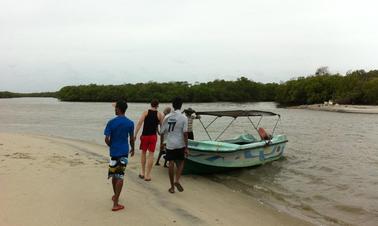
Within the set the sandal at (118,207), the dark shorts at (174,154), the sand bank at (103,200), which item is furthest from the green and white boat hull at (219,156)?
the sandal at (118,207)

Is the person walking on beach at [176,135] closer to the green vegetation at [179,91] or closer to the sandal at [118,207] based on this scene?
the sandal at [118,207]

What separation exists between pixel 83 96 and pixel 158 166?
5906 inches

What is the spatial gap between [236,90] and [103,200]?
149 metres

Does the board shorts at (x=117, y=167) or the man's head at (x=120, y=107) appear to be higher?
the man's head at (x=120, y=107)

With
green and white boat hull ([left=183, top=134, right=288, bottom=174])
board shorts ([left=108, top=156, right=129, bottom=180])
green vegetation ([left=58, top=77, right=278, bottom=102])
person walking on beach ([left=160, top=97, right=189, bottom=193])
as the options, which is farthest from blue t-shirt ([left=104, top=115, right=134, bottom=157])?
green vegetation ([left=58, top=77, right=278, bottom=102])

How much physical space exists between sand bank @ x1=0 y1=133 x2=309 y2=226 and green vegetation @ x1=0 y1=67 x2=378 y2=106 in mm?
97914

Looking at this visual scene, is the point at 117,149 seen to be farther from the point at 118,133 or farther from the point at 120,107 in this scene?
the point at 120,107

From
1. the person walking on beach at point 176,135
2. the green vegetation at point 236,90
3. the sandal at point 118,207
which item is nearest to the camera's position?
the sandal at point 118,207

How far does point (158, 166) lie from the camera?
1223 centimetres

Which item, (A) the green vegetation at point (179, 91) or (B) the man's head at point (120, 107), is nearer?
(B) the man's head at point (120, 107)

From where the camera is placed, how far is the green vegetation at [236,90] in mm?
108125

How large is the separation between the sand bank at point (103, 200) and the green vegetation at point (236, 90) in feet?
321

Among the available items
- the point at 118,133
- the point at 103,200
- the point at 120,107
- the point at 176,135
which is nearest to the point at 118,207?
the point at 103,200

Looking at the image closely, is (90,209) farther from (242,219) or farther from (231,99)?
(231,99)
